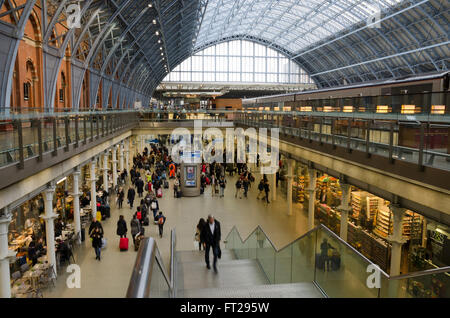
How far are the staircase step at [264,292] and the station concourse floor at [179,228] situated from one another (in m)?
4.82

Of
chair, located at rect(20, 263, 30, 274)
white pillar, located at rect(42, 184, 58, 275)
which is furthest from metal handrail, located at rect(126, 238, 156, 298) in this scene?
chair, located at rect(20, 263, 30, 274)

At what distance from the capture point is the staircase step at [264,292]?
18.5 ft

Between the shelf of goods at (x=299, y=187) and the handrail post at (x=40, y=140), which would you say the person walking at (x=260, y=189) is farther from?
the handrail post at (x=40, y=140)

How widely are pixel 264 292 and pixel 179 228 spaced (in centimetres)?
1161

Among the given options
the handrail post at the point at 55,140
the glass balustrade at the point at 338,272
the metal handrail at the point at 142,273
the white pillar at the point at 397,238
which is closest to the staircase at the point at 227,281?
the glass balustrade at the point at 338,272

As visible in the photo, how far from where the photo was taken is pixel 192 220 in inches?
725

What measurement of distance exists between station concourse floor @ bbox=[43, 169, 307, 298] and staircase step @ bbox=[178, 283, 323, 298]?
482cm

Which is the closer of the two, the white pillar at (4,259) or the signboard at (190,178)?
the white pillar at (4,259)

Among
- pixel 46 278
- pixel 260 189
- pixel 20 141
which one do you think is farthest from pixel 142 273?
pixel 260 189

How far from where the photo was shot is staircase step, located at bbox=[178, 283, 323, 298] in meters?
5.65

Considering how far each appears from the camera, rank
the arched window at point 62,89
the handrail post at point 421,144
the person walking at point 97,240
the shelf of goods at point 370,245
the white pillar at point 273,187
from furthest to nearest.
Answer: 1. the arched window at point 62,89
2. the white pillar at point 273,187
3. the person walking at point 97,240
4. the shelf of goods at point 370,245
5. the handrail post at point 421,144

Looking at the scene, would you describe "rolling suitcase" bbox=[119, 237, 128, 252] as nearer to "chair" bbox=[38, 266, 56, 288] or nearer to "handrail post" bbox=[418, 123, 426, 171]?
"chair" bbox=[38, 266, 56, 288]

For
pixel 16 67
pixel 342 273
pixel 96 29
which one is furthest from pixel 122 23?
pixel 342 273
